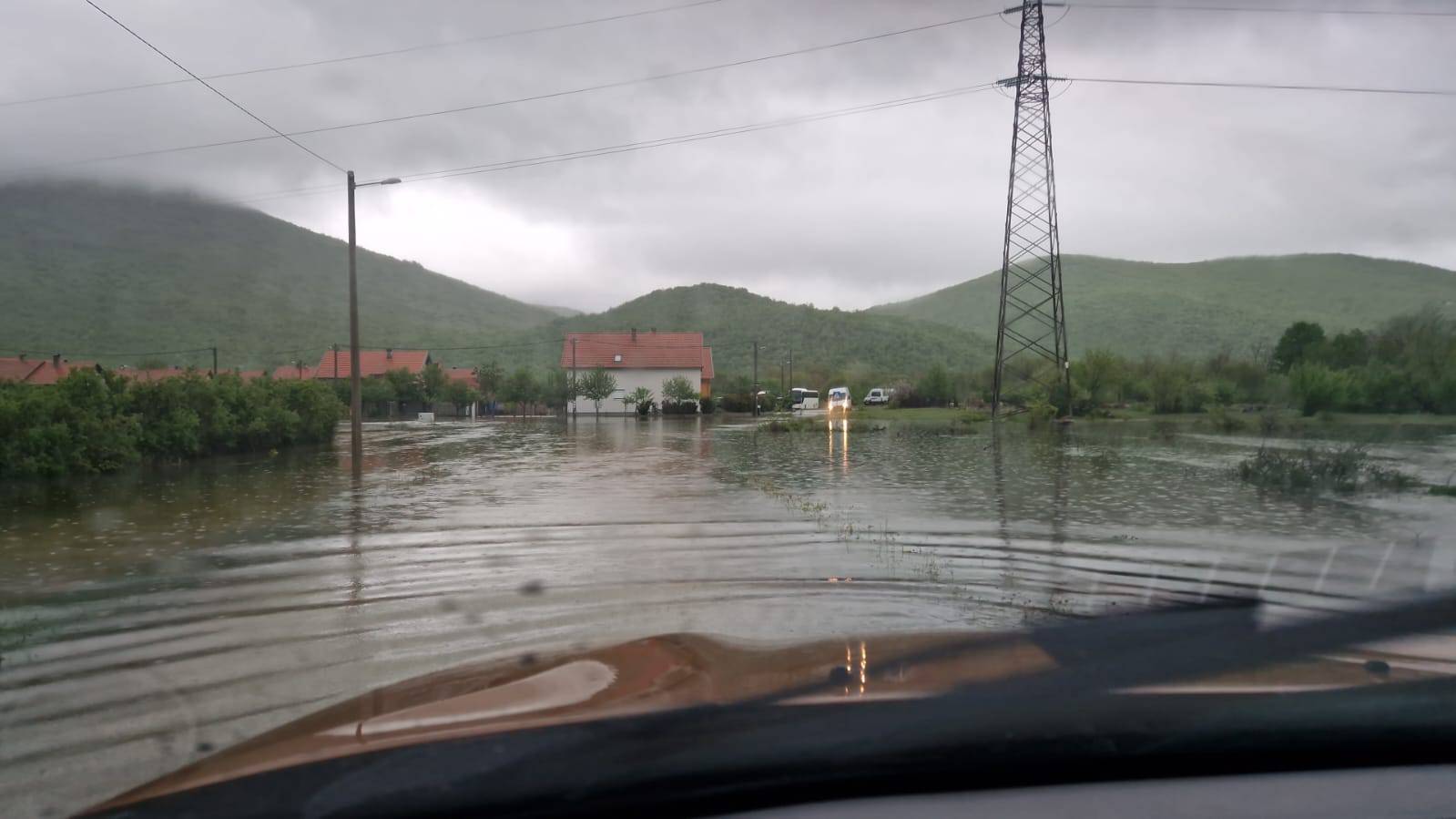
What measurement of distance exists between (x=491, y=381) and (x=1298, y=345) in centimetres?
6525

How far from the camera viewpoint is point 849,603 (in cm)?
795

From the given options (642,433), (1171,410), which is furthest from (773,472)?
(1171,410)

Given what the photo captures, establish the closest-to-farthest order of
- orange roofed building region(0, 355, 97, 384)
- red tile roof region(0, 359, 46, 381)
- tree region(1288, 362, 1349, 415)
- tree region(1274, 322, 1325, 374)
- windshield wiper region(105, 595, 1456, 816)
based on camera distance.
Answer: windshield wiper region(105, 595, 1456, 816) < tree region(1288, 362, 1349, 415) < tree region(1274, 322, 1325, 374) < red tile roof region(0, 359, 46, 381) < orange roofed building region(0, 355, 97, 384)

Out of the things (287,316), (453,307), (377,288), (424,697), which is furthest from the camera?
(453,307)

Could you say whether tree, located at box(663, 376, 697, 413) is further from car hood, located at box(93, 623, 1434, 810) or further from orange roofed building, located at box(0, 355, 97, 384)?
car hood, located at box(93, 623, 1434, 810)

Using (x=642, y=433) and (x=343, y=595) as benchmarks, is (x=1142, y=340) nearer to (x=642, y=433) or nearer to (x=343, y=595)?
(x=642, y=433)

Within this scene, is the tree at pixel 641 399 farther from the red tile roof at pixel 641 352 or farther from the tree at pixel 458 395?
the tree at pixel 458 395

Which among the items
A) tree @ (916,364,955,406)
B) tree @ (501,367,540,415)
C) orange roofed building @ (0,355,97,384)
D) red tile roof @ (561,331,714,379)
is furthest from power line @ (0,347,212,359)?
tree @ (916,364,955,406)

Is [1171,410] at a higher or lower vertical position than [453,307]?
lower

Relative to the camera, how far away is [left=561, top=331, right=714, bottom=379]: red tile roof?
77500 mm

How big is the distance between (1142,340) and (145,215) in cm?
7518

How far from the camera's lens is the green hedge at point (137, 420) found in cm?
1934

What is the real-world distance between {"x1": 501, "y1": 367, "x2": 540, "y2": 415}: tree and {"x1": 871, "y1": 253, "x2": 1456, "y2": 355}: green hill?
4208cm

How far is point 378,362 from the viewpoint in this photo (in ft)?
283
